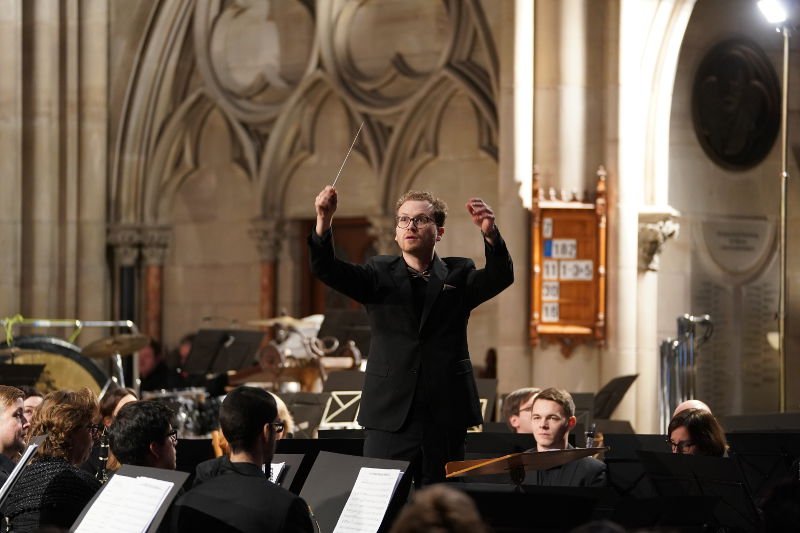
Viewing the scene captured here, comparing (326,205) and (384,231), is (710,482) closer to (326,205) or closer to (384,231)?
(326,205)

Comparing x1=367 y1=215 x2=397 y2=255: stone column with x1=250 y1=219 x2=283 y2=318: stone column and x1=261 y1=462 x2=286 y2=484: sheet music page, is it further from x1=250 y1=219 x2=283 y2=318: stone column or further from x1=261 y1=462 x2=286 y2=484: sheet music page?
x1=261 y1=462 x2=286 y2=484: sheet music page

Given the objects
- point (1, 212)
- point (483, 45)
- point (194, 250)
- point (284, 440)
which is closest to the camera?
point (284, 440)

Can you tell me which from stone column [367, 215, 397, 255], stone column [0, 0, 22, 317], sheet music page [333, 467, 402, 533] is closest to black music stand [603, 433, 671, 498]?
sheet music page [333, 467, 402, 533]

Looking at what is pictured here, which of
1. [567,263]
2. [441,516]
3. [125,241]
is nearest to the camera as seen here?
[441,516]

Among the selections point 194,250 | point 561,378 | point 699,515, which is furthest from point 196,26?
point 699,515

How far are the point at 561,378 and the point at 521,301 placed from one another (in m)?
0.64

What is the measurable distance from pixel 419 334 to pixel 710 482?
1248 millimetres

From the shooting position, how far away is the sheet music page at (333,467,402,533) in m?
4.48

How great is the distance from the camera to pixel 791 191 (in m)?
A: 12.9

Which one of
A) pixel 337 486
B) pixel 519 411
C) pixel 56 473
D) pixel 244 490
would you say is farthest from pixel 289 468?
pixel 519 411

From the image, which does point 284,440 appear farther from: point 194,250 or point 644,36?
point 194,250

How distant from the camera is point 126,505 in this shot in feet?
14.1

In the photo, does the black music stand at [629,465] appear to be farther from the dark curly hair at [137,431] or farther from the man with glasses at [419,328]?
the dark curly hair at [137,431]

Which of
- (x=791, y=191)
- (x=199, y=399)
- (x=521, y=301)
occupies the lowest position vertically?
(x=199, y=399)
